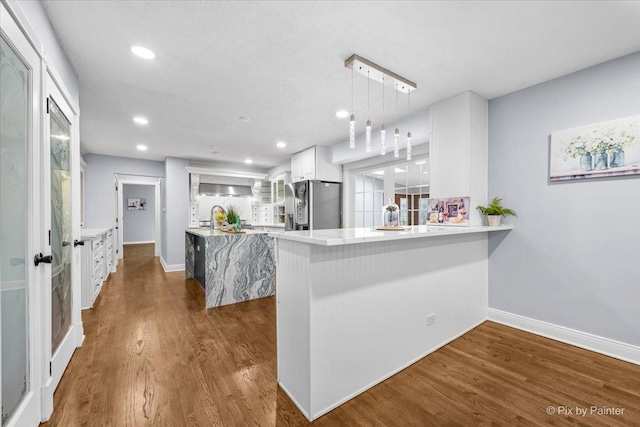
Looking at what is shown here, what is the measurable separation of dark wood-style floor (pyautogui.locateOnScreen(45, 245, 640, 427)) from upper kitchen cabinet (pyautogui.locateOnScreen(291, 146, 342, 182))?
2.94 m

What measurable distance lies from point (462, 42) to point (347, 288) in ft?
6.62

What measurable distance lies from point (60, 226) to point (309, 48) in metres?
2.34

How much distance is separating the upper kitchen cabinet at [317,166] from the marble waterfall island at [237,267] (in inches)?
68.4

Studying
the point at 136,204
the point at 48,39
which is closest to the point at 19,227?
the point at 48,39

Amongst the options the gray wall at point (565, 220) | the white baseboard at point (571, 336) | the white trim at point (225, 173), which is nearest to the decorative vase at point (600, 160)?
the gray wall at point (565, 220)

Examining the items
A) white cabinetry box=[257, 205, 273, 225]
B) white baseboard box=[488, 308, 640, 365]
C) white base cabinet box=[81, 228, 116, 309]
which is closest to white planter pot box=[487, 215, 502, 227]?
white baseboard box=[488, 308, 640, 365]

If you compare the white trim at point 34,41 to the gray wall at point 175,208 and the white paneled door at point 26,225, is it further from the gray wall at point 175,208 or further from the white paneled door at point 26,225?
the gray wall at point 175,208

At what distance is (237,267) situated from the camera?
12.1ft

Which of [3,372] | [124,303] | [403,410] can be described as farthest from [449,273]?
[124,303]

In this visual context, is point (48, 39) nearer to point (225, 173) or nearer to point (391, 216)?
point (391, 216)

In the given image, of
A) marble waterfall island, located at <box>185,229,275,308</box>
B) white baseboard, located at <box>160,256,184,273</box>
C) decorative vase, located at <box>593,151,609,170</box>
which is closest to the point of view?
decorative vase, located at <box>593,151,609,170</box>

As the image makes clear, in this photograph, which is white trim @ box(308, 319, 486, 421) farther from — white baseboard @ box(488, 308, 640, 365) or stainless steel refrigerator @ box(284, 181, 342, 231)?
stainless steel refrigerator @ box(284, 181, 342, 231)

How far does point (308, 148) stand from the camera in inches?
206

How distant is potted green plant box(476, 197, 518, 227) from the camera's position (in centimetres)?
284
